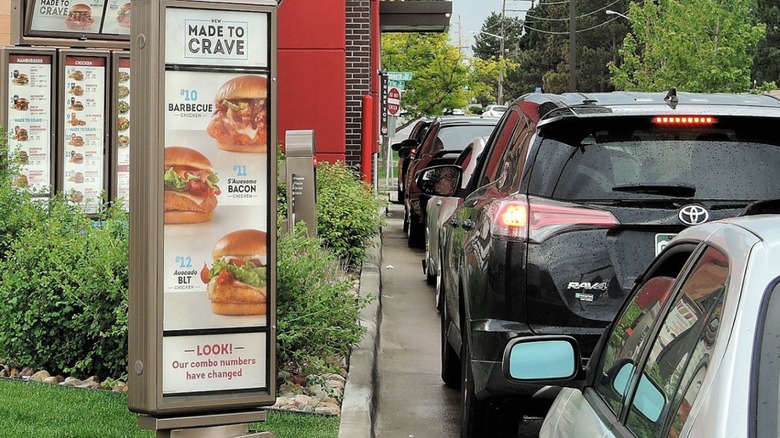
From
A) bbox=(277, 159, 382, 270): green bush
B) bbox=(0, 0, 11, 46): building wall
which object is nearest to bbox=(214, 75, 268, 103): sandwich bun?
bbox=(277, 159, 382, 270): green bush

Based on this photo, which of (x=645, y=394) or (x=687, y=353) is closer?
(x=687, y=353)

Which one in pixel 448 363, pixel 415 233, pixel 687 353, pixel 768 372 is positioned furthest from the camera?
pixel 415 233

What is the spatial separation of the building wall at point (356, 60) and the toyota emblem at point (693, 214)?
15.1 meters

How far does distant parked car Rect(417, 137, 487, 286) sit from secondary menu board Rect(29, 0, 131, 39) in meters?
3.68

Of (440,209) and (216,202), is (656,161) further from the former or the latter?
(440,209)

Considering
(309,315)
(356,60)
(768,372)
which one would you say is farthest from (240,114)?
(356,60)

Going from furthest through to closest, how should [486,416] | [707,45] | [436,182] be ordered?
1. [707,45]
2. [436,182]
3. [486,416]

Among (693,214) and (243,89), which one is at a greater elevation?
(243,89)

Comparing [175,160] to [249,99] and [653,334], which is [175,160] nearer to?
[249,99]

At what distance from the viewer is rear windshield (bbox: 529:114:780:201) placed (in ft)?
20.1

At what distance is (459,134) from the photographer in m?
18.6

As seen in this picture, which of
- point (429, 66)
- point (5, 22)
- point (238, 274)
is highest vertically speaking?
point (429, 66)

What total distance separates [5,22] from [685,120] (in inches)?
610

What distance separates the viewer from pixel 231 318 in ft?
19.6
